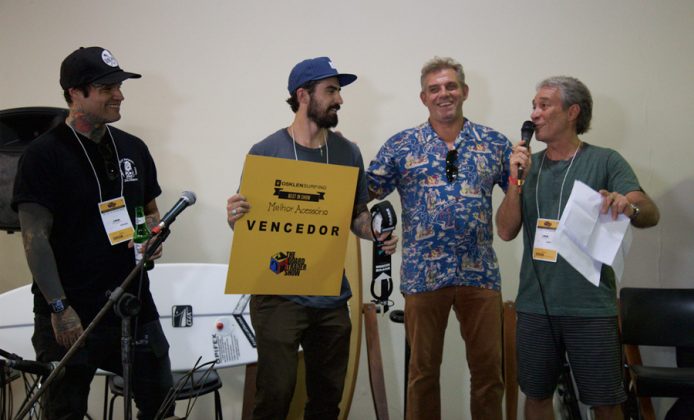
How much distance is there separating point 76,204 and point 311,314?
898 millimetres

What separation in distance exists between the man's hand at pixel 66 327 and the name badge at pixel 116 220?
0.94 ft

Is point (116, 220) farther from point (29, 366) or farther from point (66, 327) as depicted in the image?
point (29, 366)

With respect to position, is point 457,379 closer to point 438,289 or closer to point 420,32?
point 438,289

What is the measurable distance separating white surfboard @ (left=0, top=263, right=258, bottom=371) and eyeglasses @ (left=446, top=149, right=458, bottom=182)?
4.12 ft

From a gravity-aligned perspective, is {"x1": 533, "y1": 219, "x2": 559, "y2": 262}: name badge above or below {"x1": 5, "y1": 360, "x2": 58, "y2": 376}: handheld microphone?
above

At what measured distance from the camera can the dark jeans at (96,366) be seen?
6.39ft

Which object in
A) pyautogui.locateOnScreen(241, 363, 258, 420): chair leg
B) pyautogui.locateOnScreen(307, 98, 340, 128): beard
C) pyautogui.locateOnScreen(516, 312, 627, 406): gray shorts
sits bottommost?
pyautogui.locateOnScreen(241, 363, 258, 420): chair leg

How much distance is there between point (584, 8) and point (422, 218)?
1.69 m

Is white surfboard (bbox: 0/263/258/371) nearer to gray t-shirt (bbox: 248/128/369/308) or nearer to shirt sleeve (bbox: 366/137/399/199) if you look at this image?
gray t-shirt (bbox: 248/128/369/308)

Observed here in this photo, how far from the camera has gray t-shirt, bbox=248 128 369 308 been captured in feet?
7.10

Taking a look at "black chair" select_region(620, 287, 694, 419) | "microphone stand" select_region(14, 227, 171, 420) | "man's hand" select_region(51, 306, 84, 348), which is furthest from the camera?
"black chair" select_region(620, 287, 694, 419)

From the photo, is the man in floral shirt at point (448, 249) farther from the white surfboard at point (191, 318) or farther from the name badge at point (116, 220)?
the name badge at point (116, 220)

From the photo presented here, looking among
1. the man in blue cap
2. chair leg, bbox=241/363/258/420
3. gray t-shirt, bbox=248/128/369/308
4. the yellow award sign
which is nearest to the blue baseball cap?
the man in blue cap

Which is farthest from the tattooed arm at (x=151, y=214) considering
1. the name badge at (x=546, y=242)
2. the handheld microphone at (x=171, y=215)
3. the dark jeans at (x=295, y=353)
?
the name badge at (x=546, y=242)
